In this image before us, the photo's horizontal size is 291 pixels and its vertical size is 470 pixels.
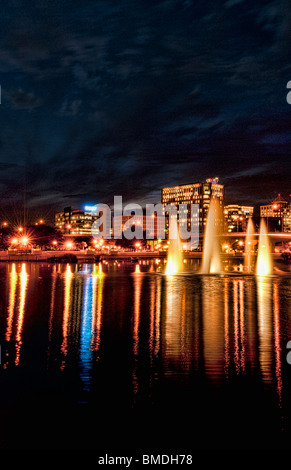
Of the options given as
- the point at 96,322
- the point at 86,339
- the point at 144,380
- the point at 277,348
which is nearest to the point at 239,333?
the point at 277,348

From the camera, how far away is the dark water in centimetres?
637

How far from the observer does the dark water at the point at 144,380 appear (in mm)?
6371

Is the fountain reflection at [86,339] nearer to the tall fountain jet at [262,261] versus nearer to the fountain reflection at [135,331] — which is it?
the fountain reflection at [135,331]

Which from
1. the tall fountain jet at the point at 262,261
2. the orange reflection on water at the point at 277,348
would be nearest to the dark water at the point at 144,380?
the orange reflection on water at the point at 277,348

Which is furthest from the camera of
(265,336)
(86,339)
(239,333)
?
(239,333)

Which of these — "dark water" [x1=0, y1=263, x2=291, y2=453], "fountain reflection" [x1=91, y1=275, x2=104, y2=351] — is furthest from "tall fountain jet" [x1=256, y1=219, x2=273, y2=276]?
"dark water" [x1=0, y1=263, x2=291, y2=453]

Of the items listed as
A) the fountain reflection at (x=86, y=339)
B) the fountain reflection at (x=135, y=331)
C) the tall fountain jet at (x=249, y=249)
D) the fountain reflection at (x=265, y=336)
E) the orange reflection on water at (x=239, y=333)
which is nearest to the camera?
the fountain reflection at (x=135, y=331)

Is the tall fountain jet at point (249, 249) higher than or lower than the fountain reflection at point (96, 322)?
higher

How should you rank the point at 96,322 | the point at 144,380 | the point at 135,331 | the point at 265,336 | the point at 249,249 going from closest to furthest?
the point at 144,380
the point at 265,336
the point at 135,331
the point at 96,322
the point at 249,249

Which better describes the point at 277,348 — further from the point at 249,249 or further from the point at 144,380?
the point at 249,249

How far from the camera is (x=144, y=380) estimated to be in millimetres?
8547

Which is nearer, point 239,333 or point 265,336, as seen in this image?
point 265,336

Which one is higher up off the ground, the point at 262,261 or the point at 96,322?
the point at 262,261

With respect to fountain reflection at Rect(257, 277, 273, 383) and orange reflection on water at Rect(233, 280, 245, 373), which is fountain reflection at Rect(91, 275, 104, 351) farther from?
fountain reflection at Rect(257, 277, 273, 383)
